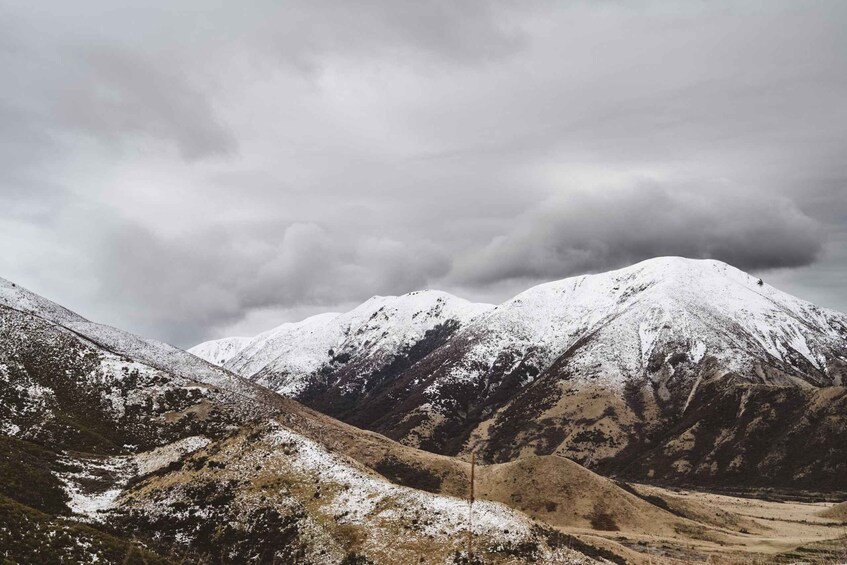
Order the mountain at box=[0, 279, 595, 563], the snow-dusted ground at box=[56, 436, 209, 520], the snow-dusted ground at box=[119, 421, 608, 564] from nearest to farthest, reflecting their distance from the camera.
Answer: the mountain at box=[0, 279, 595, 563]
the snow-dusted ground at box=[119, 421, 608, 564]
the snow-dusted ground at box=[56, 436, 209, 520]

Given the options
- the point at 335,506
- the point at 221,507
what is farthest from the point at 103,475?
the point at 335,506

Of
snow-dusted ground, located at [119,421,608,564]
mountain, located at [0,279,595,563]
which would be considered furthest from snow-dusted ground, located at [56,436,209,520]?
snow-dusted ground, located at [119,421,608,564]

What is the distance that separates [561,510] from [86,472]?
2635 inches

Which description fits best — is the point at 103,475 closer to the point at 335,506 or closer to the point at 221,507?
the point at 221,507

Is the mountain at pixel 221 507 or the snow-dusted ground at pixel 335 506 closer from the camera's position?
the mountain at pixel 221 507

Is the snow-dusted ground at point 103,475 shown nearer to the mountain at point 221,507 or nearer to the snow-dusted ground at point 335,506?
the mountain at point 221,507

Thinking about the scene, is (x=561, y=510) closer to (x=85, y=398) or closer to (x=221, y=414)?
(x=221, y=414)

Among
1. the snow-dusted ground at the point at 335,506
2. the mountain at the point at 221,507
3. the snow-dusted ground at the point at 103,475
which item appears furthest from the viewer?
the snow-dusted ground at the point at 103,475

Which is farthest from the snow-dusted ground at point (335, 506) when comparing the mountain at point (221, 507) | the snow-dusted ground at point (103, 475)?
the snow-dusted ground at point (103, 475)

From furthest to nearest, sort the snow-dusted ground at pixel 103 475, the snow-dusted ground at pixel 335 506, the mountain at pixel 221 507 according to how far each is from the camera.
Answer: the snow-dusted ground at pixel 103 475 → the snow-dusted ground at pixel 335 506 → the mountain at pixel 221 507

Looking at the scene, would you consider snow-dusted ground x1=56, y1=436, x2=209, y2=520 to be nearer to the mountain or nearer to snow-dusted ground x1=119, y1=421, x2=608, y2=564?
the mountain

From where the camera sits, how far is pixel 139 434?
7950cm

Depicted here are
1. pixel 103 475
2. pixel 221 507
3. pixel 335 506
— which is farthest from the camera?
pixel 103 475

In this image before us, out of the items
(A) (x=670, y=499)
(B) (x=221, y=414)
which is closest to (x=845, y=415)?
(A) (x=670, y=499)
